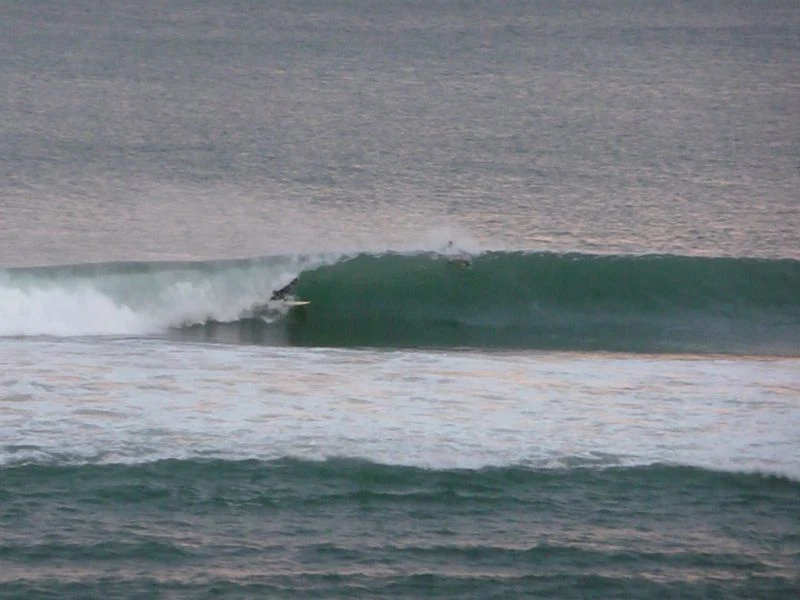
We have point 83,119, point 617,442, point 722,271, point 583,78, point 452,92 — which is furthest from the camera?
point 583,78

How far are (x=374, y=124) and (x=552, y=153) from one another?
776 centimetres

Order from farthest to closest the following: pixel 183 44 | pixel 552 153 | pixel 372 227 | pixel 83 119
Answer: pixel 183 44 → pixel 83 119 → pixel 552 153 → pixel 372 227

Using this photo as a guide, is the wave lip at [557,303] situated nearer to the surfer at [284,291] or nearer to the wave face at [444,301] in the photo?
the wave face at [444,301]

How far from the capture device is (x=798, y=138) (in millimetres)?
45656

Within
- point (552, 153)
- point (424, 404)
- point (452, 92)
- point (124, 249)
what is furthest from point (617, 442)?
point (452, 92)

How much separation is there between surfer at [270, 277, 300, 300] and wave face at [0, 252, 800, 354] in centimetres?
21

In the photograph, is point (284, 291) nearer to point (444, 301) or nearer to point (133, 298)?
point (133, 298)

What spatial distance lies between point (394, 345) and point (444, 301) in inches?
111

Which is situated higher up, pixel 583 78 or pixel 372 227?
pixel 583 78

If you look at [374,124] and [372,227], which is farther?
[374,124]

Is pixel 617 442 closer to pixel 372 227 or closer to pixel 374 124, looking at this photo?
pixel 372 227

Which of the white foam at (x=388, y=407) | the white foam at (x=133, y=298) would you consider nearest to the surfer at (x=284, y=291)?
the white foam at (x=133, y=298)

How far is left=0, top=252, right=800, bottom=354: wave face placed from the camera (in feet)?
70.0

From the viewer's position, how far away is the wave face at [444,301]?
21328 millimetres
